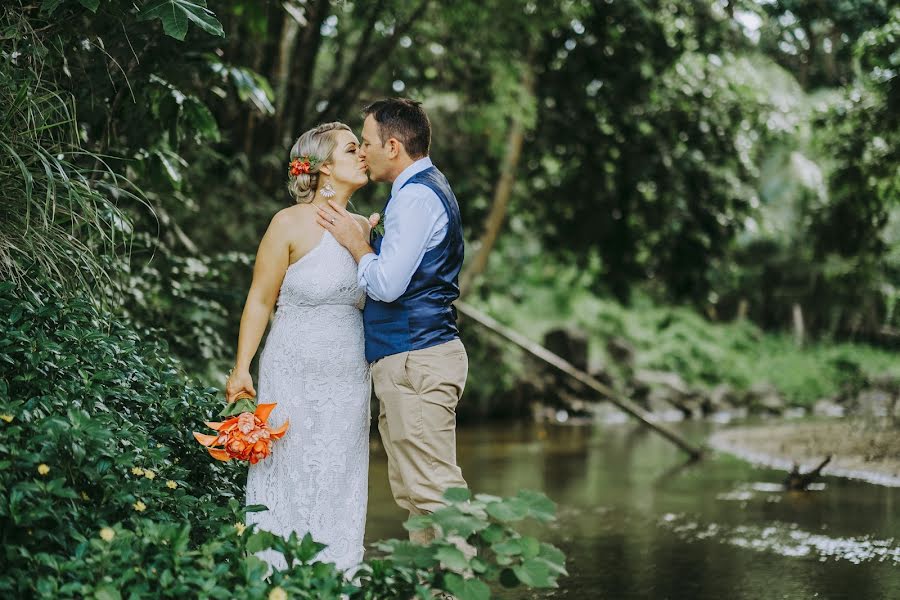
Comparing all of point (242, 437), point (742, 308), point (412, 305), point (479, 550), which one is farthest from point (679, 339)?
point (479, 550)

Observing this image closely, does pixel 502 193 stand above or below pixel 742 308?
above

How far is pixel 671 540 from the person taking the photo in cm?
654

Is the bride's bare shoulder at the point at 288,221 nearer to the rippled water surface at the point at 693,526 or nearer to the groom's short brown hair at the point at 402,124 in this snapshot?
the groom's short brown hair at the point at 402,124

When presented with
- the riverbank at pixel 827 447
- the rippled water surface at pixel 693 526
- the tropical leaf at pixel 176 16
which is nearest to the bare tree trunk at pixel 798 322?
the riverbank at pixel 827 447

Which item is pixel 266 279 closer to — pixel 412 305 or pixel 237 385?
pixel 237 385

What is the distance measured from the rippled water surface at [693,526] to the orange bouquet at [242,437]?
5.77 feet

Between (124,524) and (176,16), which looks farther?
(176,16)

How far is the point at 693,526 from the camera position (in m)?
7.00

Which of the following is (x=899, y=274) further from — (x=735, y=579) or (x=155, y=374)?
(x=155, y=374)

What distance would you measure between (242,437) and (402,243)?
93 centimetres

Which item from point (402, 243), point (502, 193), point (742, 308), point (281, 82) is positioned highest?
point (281, 82)

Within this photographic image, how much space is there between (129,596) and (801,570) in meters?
3.80

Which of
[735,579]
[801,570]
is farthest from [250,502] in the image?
[801,570]

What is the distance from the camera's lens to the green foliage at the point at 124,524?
9.95 ft
